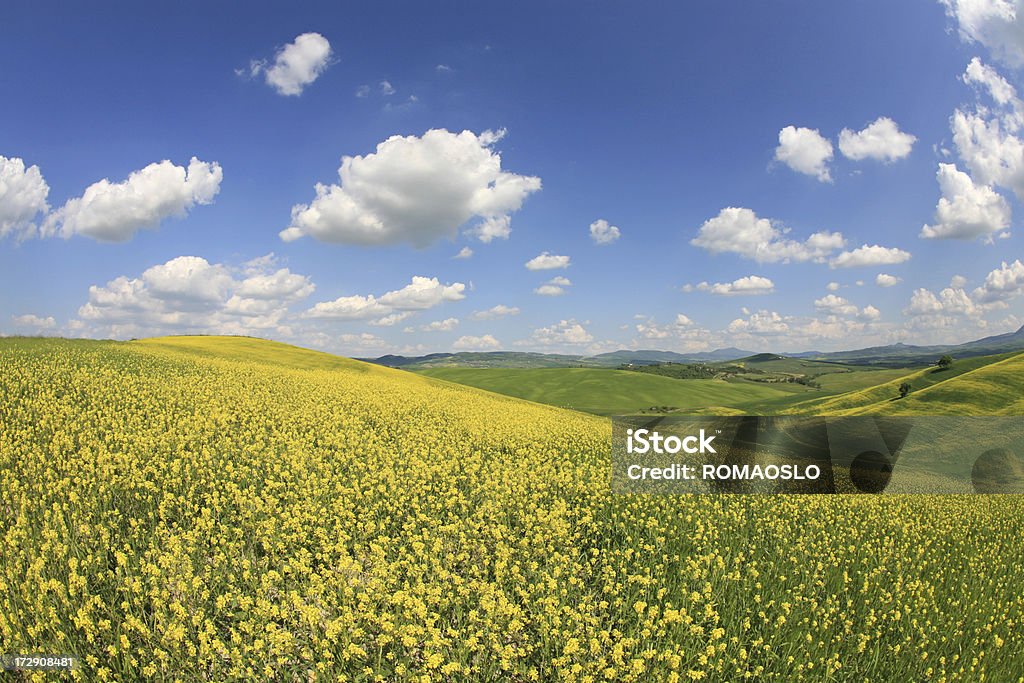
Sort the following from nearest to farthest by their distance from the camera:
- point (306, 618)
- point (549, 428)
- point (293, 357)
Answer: point (306, 618), point (549, 428), point (293, 357)

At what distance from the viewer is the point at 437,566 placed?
680 centimetres

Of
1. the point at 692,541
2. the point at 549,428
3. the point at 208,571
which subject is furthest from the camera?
the point at 549,428

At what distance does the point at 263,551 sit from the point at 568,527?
540cm

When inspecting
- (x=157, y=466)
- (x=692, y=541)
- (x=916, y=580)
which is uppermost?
(x=157, y=466)

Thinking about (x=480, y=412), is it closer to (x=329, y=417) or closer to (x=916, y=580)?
Result: (x=329, y=417)

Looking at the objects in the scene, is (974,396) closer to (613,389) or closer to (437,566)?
(613,389)

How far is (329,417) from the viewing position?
16797 millimetres

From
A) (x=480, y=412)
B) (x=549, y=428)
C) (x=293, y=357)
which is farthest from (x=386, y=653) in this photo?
(x=293, y=357)
